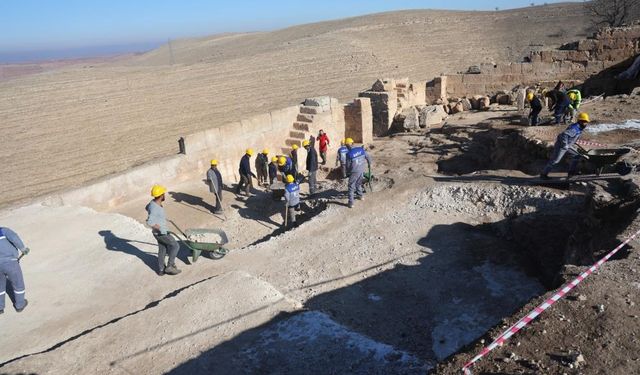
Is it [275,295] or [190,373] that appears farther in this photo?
[275,295]

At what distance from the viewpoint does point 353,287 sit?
7.72 metres

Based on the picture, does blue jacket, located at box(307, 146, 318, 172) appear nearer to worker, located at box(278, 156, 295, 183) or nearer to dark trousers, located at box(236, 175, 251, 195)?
worker, located at box(278, 156, 295, 183)

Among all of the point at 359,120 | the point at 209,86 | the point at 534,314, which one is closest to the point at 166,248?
the point at 534,314

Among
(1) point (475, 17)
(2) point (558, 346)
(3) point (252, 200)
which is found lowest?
(3) point (252, 200)

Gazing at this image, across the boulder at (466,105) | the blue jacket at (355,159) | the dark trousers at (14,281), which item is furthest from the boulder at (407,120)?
the dark trousers at (14,281)

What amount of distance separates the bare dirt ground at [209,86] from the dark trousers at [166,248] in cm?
869

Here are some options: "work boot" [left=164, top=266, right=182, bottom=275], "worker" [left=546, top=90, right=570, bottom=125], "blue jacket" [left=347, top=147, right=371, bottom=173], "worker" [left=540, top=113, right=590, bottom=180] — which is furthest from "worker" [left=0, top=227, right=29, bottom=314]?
"worker" [left=546, top=90, right=570, bottom=125]

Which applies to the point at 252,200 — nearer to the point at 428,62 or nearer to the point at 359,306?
the point at 359,306

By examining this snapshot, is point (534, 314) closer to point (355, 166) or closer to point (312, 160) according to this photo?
point (355, 166)

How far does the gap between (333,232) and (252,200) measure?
4.10 metres

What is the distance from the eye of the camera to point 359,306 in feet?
23.5

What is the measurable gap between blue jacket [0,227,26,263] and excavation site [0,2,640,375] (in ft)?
0.07

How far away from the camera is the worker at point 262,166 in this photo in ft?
44.5

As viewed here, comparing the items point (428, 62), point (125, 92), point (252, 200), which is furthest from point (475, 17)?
point (252, 200)
